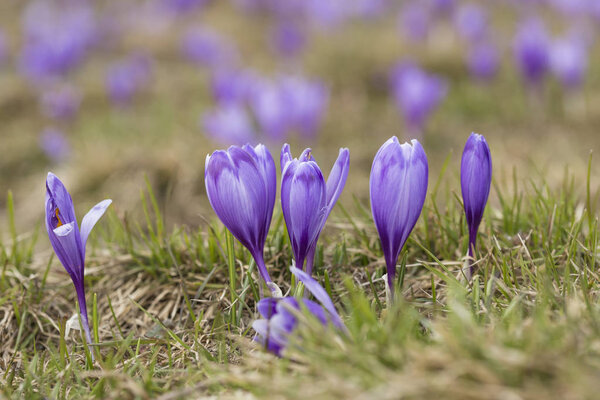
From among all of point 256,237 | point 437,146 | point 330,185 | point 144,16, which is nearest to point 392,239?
point 330,185

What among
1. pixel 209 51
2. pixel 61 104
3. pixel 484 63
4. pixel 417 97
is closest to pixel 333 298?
pixel 417 97

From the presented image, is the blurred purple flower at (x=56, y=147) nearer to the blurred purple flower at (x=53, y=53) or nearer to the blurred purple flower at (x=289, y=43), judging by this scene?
the blurred purple flower at (x=53, y=53)

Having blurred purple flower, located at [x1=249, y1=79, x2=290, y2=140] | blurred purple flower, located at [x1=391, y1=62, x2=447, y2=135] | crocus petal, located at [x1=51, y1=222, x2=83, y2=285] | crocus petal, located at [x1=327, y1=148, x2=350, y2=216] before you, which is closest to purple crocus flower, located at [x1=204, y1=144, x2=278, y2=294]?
crocus petal, located at [x1=327, y1=148, x2=350, y2=216]

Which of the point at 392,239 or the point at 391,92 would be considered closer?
the point at 392,239

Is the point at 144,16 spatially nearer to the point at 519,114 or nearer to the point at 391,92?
the point at 391,92

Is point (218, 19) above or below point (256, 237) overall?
above

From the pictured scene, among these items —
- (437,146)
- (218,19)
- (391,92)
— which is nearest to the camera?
(437,146)

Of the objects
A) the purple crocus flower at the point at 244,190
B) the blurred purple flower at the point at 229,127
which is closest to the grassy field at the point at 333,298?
the purple crocus flower at the point at 244,190
